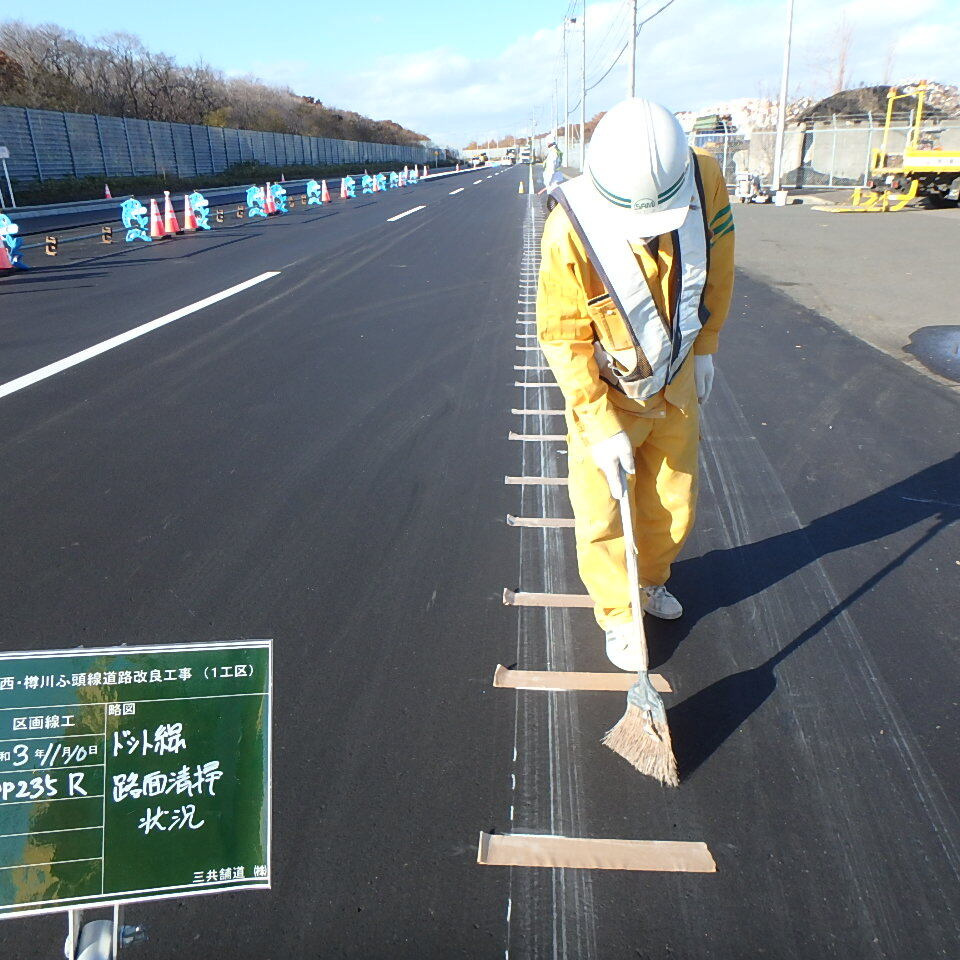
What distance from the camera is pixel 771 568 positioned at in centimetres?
345

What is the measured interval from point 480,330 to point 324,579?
16.3 feet

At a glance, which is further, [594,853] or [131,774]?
[594,853]

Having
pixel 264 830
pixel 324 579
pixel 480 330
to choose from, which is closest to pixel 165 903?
pixel 264 830

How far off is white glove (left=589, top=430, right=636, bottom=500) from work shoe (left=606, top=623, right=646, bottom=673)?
590mm

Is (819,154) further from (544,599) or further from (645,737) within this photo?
(645,737)

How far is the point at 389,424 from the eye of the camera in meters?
5.23

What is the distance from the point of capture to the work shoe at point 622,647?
9.11 feet

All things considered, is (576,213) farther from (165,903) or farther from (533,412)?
(533,412)

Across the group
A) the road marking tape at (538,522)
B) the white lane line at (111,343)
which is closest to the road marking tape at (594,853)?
the road marking tape at (538,522)

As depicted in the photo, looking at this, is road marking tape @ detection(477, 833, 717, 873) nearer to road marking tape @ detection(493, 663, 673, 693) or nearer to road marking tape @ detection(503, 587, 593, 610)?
road marking tape @ detection(493, 663, 673, 693)

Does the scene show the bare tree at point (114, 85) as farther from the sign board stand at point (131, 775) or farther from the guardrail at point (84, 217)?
the sign board stand at point (131, 775)

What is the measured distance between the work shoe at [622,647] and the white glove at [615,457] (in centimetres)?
59

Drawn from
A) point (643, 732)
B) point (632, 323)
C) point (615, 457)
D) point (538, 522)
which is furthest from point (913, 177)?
point (643, 732)

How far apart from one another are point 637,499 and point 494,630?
783 mm
